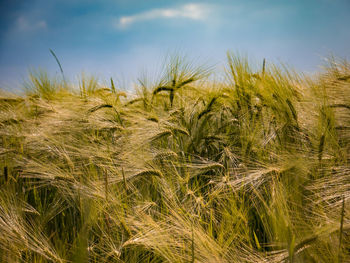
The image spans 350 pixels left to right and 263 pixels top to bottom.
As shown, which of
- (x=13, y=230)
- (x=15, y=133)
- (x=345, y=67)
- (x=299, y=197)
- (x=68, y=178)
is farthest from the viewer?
(x=15, y=133)

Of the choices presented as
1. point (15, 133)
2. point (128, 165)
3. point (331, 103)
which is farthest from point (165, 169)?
point (15, 133)

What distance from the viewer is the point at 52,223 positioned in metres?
1.40

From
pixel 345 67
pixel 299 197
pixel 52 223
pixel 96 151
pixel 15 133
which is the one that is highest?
pixel 345 67

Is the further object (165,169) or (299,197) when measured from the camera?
(165,169)

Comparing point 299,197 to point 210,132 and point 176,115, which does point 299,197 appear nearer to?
point 210,132

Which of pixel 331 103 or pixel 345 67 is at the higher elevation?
pixel 345 67

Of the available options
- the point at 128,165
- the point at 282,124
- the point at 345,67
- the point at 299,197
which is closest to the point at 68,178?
the point at 128,165

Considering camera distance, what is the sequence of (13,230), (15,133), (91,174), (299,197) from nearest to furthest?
1. (13,230)
2. (299,197)
3. (91,174)
4. (15,133)

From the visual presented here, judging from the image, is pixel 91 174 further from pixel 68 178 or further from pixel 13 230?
pixel 13 230

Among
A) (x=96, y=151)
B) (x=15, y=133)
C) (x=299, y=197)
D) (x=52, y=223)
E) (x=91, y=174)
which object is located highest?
(x=15, y=133)

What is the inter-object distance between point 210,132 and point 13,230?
1205 millimetres

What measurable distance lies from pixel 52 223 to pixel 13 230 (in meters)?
0.48

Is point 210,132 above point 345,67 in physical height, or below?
below

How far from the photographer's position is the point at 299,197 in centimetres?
107
